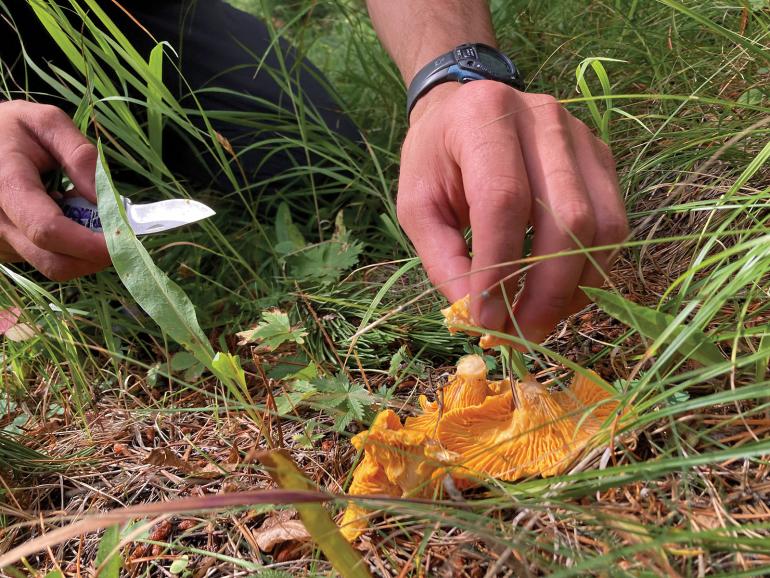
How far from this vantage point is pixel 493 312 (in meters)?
1.20

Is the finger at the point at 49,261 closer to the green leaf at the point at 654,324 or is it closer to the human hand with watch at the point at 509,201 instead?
the human hand with watch at the point at 509,201

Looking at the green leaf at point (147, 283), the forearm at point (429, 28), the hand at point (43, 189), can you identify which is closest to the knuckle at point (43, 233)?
the hand at point (43, 189)

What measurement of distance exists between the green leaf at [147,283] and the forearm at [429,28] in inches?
39.9

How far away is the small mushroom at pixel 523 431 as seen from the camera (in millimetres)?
1131

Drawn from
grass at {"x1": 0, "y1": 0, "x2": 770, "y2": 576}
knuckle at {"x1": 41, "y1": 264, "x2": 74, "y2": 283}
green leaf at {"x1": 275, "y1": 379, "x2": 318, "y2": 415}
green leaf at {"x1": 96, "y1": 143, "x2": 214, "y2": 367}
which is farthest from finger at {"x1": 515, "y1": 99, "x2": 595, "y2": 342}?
knuckle at {"x1": 41, "y1": 264, "x2": 74, "y2": 283}

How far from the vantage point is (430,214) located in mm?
1371

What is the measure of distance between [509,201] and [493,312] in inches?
8.7

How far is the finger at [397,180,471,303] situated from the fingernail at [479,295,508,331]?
116 mm

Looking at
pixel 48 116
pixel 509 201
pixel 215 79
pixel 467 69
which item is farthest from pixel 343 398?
pixel 215 79

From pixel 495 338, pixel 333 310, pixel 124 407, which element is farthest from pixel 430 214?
pixel 124 407

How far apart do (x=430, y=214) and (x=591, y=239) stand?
367 mm

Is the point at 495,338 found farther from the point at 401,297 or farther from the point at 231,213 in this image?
the point at 231,213

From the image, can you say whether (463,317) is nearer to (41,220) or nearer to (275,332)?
(275,332)

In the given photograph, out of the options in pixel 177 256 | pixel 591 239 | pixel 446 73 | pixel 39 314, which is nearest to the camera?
pixel 591 239
